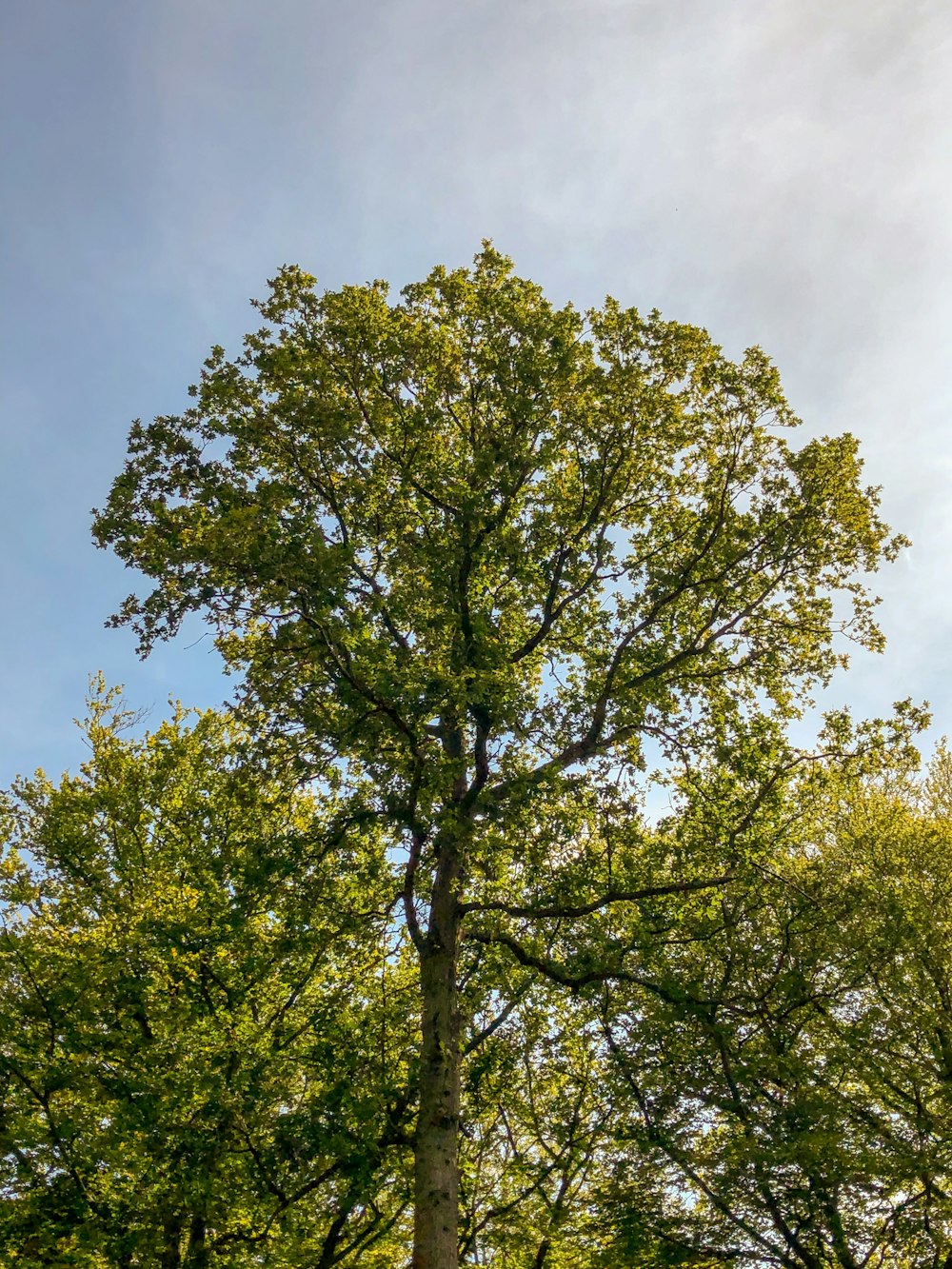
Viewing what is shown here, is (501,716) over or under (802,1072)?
over

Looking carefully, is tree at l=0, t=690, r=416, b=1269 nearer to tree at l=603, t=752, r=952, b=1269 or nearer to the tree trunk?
the tree trunk

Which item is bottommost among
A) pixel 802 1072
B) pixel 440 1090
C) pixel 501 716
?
pixel 440 1090

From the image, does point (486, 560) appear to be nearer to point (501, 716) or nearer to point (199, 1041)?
point (501, 716)

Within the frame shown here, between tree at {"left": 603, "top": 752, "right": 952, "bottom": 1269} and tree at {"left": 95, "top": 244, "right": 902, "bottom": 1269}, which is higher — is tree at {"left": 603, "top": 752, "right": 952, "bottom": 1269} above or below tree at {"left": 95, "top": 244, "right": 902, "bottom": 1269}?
below

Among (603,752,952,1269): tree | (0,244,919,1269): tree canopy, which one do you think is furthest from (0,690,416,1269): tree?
(603,752,952,1269): tree

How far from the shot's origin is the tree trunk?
10.3 metres

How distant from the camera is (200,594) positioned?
11.6m

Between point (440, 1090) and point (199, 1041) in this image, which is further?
point (199, 1041)

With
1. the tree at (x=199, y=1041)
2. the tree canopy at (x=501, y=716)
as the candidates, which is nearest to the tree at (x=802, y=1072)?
the tree canopy at (x=501, y=716)

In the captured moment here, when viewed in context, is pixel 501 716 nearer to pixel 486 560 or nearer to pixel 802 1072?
pixel 486 560

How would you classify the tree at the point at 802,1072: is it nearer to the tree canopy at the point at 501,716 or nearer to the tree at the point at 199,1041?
the tree canopy at the point at 501,716

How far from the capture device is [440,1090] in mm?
11328

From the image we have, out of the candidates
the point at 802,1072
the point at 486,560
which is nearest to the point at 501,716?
the point at 486,560

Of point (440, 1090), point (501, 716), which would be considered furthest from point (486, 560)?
point (440, 1090)
